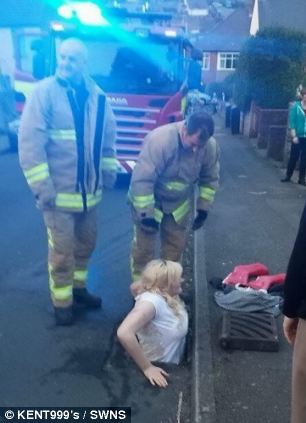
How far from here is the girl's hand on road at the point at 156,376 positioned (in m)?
3.56

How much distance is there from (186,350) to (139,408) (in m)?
0.80

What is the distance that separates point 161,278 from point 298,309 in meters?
1.63

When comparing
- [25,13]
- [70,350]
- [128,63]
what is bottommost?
[70,350]

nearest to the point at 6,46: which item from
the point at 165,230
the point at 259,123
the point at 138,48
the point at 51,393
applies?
the point at 259,123

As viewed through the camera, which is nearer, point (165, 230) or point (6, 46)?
point (165, 230)

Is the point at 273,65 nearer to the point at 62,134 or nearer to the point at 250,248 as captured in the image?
the point at 250,248

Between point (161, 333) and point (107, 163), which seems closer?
point (161, 333)

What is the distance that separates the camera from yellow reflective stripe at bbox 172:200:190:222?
452 centimetres

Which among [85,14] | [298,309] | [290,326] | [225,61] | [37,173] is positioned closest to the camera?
[298,309]

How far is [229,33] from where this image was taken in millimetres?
54375

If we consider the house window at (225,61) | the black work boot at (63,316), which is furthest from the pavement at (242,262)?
the house window at (225,61)

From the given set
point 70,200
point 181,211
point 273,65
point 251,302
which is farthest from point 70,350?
point 273,65

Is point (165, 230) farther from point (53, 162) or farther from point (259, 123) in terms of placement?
point (259, 123)

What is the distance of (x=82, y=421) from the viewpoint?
3.21 m
